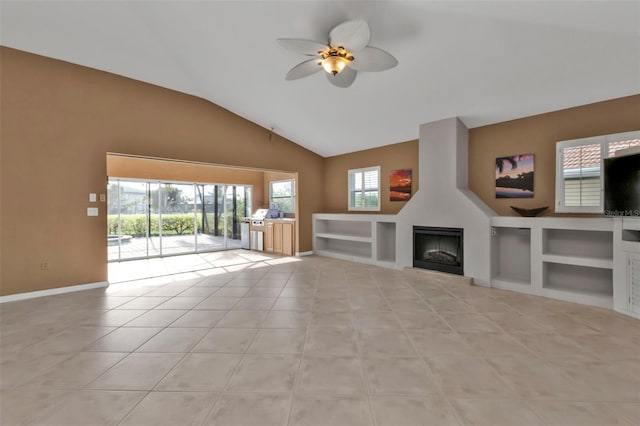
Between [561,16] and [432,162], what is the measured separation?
252 centimetres

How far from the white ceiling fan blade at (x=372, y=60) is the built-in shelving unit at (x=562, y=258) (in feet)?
9.86

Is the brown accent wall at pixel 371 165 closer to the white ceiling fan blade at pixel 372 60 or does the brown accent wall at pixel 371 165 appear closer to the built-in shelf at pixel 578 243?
the built-in shelf at pixel 578 243

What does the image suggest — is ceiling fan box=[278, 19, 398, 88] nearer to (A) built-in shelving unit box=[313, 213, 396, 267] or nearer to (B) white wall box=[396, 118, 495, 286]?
(B) white wall box=[396, 118, 495, 286]

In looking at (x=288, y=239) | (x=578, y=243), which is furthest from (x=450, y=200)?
(x=288, y=239)

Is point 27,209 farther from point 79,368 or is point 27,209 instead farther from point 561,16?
point 561,16

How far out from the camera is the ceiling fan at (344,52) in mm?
2438

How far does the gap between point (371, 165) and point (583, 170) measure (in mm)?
3784

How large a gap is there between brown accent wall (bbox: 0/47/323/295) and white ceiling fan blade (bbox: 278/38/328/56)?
3449 millimetres

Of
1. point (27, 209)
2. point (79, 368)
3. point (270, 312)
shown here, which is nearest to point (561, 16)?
point (270, 312)

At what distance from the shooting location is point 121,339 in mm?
2568

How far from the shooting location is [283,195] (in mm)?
8539

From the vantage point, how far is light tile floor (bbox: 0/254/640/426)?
162 cm

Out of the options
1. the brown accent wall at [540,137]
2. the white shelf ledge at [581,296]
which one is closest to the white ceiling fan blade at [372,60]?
the brown accent wall at [540,137]

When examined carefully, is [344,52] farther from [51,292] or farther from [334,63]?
[51,292]
